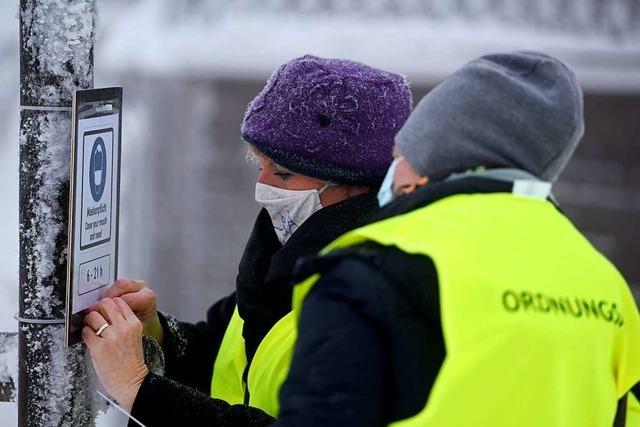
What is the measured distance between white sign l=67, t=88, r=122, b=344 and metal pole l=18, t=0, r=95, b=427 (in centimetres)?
4

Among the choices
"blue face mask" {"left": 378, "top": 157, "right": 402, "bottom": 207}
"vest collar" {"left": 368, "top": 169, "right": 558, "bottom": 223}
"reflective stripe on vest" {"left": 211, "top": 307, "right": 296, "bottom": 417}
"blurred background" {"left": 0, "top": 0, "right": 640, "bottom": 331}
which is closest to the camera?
"vest collar" {"left": 368, "top": 169, "right": 558, "bottom": 223}

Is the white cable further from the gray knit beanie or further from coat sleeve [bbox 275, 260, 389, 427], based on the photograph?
the gray knit beanie

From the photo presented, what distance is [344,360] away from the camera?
4.64 feet

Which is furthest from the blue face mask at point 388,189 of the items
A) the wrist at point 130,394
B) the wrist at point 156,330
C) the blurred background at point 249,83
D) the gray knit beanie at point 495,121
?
the blurred background at point 249,83

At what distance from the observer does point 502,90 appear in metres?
1.60

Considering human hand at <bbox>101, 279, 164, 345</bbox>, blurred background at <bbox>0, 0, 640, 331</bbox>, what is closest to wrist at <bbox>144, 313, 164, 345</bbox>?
human hand at <bbox>101, 279, 164, 345</bbox>

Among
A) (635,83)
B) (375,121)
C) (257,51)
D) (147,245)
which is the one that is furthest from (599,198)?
(375,121)

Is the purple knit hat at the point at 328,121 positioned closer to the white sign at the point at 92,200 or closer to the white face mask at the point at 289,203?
the white face mask at the point at 289,203

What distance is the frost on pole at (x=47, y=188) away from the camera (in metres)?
1.98

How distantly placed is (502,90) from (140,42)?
8.03m

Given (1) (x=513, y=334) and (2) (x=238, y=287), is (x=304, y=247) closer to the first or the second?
(2) (x=238, y=287)

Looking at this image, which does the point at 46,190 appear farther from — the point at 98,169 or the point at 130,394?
the point at 130,394

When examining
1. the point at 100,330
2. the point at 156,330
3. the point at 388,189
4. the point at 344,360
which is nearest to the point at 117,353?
the point at 100,330

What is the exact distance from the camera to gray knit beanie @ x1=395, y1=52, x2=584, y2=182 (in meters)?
1.59
